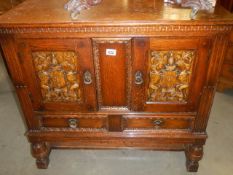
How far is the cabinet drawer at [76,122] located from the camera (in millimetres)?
1291

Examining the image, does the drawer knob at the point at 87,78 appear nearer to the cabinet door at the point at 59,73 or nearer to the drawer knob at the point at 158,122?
the cabinet door at the point at 59,73

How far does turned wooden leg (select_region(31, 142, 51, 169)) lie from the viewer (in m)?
1.41

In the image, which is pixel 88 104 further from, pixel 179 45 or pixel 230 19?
pixel 230 19

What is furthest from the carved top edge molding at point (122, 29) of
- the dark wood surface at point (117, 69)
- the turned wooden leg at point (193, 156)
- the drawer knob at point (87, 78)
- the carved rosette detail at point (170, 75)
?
the turned wooden leg at point (193, 156)

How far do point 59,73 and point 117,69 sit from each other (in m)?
0.30

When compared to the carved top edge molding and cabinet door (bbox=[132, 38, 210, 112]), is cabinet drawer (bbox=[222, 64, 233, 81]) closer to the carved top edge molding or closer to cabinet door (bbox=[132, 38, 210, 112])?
cabinet door (bbox=[132, 38, 210, 112])

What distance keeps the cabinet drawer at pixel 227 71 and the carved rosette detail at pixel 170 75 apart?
3.75 ft

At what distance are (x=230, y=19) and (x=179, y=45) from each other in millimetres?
229

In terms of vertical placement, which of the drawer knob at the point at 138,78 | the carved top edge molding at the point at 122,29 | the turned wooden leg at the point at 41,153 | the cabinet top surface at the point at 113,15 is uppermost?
the cabinet top surface at the point at 113,15

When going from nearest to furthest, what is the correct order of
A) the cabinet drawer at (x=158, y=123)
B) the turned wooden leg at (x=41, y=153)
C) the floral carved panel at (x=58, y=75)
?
the floral carved panel at (x=58, y=75) → the cabinet drawer at (x=158, y=123) → the turned wooden leg at (x=41, y=153)

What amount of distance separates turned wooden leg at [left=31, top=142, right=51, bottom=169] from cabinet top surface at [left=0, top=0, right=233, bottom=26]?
0.78 metres

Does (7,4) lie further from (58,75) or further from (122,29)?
(122,29)

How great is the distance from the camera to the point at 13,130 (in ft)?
6.12

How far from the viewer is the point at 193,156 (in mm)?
1372
